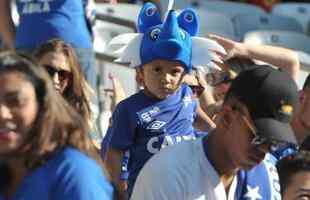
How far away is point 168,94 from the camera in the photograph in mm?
4992

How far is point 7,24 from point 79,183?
299cm

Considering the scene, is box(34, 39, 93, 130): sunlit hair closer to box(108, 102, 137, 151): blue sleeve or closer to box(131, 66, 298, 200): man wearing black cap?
box(108, 102, 137, 151): blue sleeve

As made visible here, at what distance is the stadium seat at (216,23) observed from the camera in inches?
385

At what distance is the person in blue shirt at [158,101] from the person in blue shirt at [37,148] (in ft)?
5.52

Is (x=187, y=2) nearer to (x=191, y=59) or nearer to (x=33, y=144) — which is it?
(x=191, y=59)

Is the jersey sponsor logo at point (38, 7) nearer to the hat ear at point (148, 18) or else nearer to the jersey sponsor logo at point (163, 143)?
the hat ear at point (148, 18)

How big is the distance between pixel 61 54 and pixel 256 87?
2.04 metres

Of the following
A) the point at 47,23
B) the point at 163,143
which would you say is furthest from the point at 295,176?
the point at 47,23

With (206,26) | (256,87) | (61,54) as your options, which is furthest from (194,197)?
(206,26)

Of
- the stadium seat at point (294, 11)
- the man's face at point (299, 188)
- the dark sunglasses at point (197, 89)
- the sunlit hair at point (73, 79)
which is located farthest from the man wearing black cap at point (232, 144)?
the stadium seat at point (294, 11)

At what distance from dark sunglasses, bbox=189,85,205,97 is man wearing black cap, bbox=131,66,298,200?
203 centimetres

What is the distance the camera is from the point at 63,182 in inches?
122

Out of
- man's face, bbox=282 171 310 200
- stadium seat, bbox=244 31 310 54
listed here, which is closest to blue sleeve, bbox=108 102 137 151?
man's face, bbox=282 171 310 200

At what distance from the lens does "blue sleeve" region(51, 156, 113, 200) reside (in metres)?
3.09
